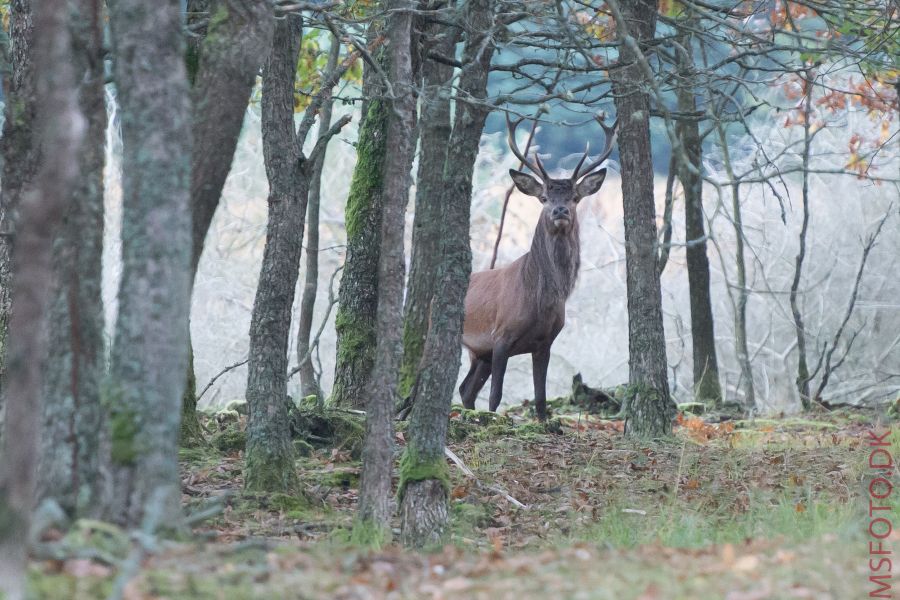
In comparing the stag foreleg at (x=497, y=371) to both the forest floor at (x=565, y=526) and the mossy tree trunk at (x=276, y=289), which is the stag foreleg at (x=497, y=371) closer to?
the forest floor at (x=565, y=526)

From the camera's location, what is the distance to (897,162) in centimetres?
2264

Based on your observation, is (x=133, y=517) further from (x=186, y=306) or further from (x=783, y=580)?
(x=783, y=580)

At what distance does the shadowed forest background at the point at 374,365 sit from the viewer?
350cm

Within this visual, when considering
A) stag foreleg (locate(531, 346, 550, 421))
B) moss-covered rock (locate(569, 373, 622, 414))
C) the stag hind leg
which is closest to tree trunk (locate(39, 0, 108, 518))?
stag foreleg (locate(531, 346, 550, 421))

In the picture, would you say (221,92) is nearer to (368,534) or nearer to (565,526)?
(368,534)

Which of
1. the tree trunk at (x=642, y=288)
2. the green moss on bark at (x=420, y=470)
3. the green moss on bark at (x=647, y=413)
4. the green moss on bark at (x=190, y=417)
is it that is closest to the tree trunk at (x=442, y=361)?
the green moss on bark at (x=420, y=470)

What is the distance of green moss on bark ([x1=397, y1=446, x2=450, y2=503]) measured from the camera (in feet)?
19.2

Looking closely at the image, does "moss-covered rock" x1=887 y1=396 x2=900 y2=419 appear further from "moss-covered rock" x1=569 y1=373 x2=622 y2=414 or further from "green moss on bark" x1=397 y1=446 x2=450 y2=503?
"green moss on bark" x1=397 y1=446 x2=450 y2=503

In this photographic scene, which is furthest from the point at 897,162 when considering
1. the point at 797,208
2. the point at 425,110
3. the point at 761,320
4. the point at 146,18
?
the point at 146,18

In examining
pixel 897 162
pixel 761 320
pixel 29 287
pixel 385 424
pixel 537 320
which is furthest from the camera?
pixel 761 320

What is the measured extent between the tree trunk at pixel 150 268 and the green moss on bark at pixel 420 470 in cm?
230

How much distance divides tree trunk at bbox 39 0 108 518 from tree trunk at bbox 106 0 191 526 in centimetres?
14

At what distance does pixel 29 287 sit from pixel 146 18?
123 centimetres

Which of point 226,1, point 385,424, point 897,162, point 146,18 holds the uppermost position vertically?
point 897,162
